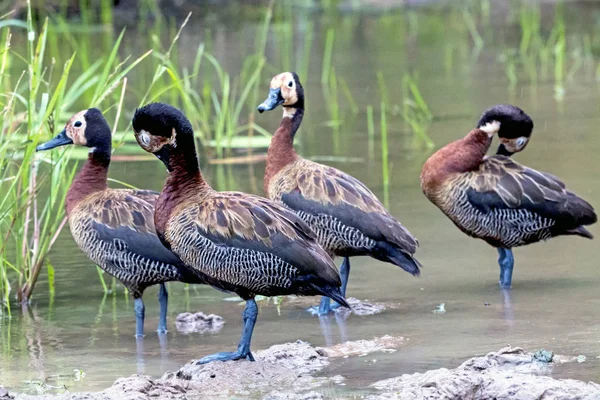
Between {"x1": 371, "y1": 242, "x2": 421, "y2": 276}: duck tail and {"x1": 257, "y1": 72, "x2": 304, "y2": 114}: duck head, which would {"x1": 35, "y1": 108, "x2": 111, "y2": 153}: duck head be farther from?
{"x1": 371, "y1": 242, "x2": 421, "y2": 276}: duck tail

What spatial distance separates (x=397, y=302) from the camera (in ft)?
26.6

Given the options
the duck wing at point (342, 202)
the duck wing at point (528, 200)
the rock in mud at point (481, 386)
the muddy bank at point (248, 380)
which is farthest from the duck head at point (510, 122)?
the rock in mud at point (481, 386)

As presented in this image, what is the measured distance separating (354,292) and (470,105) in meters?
7.31

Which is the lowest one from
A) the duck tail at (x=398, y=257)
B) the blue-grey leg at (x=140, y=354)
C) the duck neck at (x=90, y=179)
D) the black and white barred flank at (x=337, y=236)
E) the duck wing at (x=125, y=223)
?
the blue-grey leg at (x=140, y=354)

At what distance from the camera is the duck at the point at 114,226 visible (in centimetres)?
763

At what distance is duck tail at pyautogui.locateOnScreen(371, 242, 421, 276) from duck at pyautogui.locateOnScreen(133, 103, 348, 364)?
50.6 inches

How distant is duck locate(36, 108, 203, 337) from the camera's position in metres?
7.63

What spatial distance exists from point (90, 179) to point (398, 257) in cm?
214

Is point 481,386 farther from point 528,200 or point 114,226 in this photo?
point 528,200

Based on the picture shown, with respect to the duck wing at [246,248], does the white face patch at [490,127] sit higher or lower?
higher

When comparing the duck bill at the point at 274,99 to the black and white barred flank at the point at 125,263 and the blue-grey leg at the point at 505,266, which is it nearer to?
the black and white barred flank at the point at 125,263

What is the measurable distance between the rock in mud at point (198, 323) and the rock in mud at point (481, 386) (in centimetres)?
188

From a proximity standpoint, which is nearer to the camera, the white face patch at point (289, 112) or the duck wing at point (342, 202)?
the duck wing at point (342, 202)

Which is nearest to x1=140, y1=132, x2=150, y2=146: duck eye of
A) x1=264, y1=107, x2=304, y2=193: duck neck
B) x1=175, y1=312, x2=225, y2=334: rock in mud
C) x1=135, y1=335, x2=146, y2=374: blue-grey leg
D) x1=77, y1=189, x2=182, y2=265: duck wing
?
x1=77, y1=189, x2=182, y2=265: duck wing
